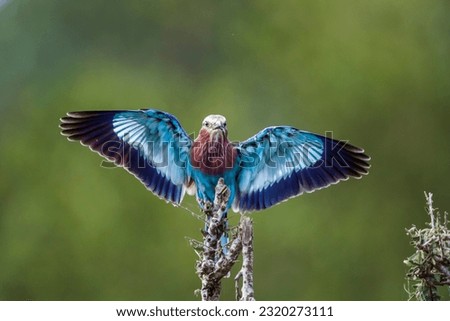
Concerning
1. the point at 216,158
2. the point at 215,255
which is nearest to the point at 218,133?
the point at 216,158

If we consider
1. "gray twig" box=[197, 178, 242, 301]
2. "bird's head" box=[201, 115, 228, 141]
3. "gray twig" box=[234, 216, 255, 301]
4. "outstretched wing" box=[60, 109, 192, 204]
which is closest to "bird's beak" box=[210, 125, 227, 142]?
"bird's head" box=[201, 115, 228, 141]

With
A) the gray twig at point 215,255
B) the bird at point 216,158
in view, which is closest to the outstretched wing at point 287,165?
the bird at point 216,158

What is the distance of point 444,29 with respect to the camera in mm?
4438

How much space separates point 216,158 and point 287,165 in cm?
32

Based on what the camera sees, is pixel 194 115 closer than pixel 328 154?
No

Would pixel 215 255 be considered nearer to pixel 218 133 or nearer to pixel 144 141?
pixel 218 133

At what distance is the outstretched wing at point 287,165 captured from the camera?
119 inches

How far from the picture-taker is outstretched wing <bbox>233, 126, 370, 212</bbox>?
303cm

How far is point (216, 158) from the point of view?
9.66 feet

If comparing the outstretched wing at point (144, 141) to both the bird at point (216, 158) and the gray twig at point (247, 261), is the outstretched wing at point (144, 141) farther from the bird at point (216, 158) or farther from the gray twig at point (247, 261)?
the gray twig at point (247, 261)

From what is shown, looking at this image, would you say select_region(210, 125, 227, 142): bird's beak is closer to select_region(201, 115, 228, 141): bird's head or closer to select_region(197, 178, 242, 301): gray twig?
select_region(201, 115, 228, 141): bird's head
